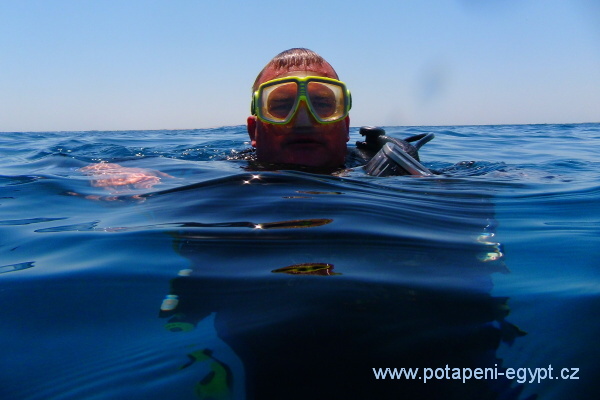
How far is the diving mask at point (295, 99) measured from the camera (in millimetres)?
3592

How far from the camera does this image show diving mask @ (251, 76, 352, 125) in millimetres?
3592

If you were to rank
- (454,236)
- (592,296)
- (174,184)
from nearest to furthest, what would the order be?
(592,296)
(454,236)
(174,184)

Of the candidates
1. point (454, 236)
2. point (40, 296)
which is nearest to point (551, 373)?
point (454, 236)

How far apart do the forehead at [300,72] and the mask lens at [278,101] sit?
0.62 ft

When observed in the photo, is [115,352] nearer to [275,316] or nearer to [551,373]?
[275,316]

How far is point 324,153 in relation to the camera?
12.0 ft

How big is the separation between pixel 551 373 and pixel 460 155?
7.51 meters

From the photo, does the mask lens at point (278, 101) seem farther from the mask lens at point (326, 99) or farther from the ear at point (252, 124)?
the ear at point (252, 124)

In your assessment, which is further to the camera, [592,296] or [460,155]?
[460,155]

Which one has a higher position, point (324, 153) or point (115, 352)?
point (324, 153)

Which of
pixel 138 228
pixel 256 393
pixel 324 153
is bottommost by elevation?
pixel 256 393

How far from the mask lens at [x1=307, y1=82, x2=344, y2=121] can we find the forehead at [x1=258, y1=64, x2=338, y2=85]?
0.61ft

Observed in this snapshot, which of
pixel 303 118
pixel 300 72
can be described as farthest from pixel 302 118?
pixel 300 72

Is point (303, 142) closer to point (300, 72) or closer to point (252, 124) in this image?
point (300, 72)
